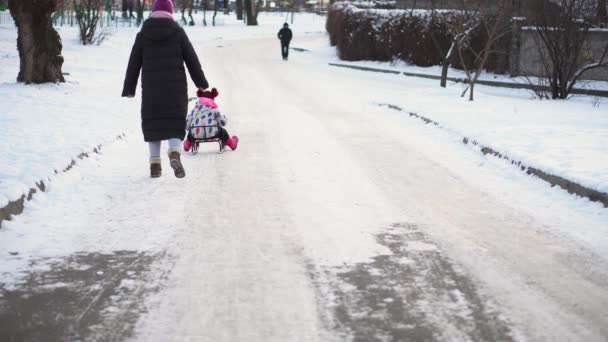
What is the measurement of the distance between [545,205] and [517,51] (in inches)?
747

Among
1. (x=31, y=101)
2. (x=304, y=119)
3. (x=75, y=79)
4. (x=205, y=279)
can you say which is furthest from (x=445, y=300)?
(x=75, y=79)

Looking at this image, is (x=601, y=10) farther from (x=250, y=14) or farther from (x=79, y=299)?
(x=250, y=14)

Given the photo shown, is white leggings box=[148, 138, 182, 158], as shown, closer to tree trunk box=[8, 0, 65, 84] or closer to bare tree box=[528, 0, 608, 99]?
tree trunk box=[8, 0, 65, 84]

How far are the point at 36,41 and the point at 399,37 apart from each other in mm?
17426

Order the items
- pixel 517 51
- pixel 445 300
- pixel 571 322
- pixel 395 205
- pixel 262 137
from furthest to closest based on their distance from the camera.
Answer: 1. pixel 517 51
2. pixel 262 137
3. pixel 395 205
4. pixel 445 300
5. pixel 571 322

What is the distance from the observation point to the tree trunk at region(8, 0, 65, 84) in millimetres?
14820

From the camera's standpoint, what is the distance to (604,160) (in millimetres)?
8195

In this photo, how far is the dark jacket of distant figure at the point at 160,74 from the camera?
7430mm

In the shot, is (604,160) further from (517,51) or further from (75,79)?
(517,51)

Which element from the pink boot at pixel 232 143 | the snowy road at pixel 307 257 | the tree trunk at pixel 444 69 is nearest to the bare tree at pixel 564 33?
the tree trunk at pixel 444 69

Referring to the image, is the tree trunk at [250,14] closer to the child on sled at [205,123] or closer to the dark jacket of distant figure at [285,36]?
the dark jacket of distant figure at [285,36]

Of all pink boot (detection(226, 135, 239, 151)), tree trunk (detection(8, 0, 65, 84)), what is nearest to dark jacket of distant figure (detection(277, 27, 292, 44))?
tree trunk (detection(8, 0, 65, 84))

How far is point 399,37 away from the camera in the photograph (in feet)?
96.6

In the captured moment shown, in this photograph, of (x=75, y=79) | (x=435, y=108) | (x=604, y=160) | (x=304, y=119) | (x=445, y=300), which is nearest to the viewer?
(x=445, y=300)
